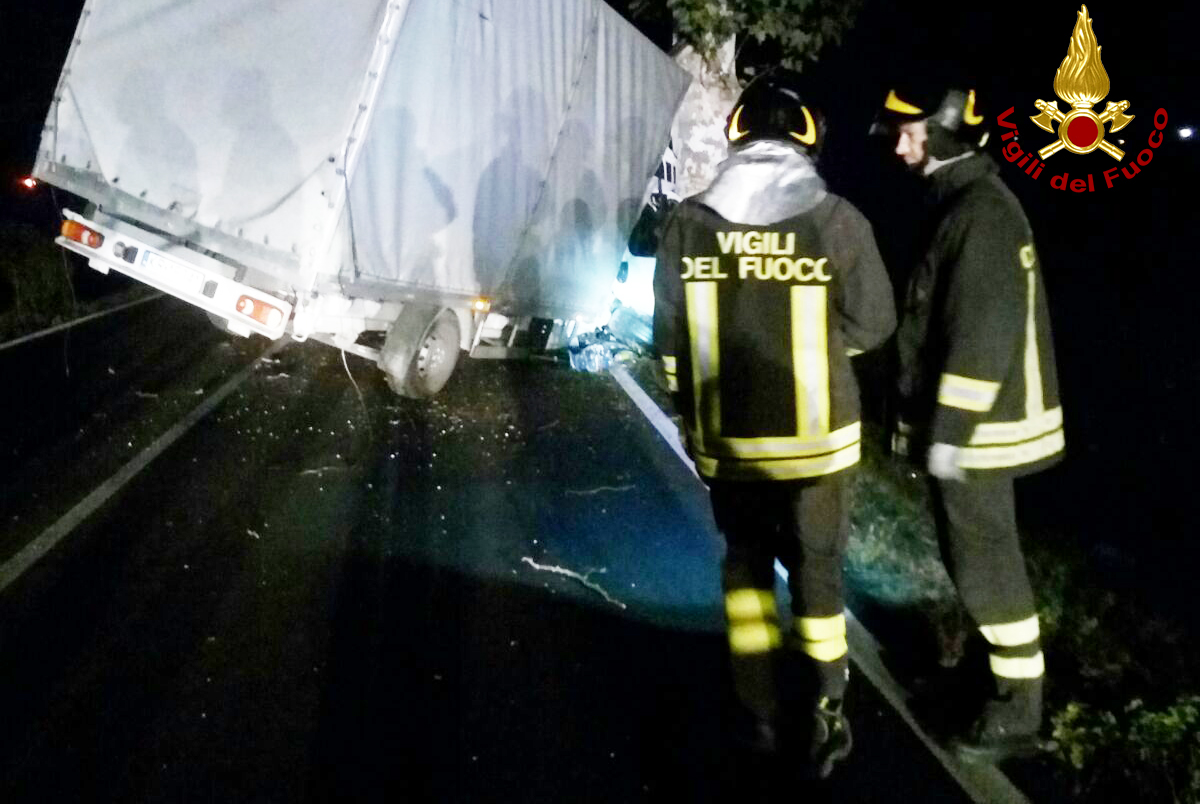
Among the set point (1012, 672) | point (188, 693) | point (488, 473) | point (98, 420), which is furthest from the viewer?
point (98, 420)

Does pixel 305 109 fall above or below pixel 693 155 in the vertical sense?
above

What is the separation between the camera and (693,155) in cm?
1138

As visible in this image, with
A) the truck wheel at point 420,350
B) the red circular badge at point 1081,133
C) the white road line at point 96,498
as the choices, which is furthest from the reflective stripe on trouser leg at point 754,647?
the red circular badge at point 1081,133

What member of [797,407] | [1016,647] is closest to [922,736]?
[1016,647]

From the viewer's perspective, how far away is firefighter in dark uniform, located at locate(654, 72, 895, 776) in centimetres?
278

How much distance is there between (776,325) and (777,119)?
0.63 m

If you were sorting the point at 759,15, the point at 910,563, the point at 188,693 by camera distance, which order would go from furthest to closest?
the point at 759,15 → the point at 910,563 → the point at 188,693

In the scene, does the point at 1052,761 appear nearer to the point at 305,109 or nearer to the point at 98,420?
the point at 305,109

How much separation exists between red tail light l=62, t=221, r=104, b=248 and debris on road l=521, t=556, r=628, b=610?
4.01 metres

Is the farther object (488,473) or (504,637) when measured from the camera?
(488,473)

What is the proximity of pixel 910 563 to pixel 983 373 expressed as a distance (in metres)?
2.17

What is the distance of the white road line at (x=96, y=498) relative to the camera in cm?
440

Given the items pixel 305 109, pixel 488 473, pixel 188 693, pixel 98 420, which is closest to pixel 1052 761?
pixel 188 693

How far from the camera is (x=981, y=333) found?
108 inches
